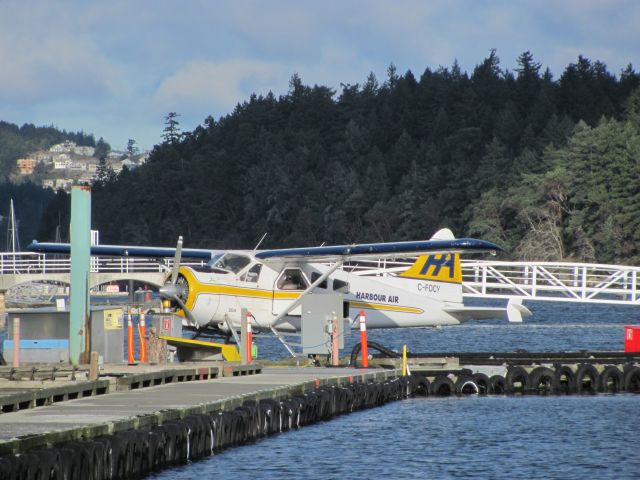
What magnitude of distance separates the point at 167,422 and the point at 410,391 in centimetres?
923

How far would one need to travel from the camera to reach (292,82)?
171m

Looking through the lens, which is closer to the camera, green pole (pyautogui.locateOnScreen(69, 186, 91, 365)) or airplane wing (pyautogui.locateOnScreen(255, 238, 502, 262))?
green pole (pyautogui.locateOnScreen(69, 186, 91, 365))

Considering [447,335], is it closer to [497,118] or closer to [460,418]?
[460,418]

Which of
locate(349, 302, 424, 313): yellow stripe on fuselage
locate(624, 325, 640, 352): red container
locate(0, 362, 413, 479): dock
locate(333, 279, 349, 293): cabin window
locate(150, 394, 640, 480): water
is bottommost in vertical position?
locate(150, 394, 640, 480): water

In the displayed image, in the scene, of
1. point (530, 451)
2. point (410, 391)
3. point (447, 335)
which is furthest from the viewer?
point (447, 335)

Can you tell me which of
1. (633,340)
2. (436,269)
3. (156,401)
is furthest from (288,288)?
(156,401)

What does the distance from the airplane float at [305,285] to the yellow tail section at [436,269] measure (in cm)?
2

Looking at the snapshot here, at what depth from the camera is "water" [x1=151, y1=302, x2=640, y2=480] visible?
16.3m

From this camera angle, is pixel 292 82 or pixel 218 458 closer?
pixel 218 458

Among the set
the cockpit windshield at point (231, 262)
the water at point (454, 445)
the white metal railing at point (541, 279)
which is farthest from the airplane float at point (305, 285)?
the white metal railing at point (541, 279)

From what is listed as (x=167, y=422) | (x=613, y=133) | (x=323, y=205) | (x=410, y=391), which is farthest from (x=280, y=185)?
(x=167, y=422)

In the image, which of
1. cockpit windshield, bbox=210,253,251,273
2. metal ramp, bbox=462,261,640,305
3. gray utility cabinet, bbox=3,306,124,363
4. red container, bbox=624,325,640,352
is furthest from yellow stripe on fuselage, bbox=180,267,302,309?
metal ramp, bbox=462,261,640,305

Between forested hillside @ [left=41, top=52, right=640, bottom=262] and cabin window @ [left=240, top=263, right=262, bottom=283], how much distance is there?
190 ft

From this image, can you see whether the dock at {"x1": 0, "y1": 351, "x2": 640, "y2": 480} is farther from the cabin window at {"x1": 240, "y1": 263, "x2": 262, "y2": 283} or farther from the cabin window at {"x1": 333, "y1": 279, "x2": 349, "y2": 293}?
the cabin window at {"x1": 240, "y1": 263, "x2": 262, "y2": 283}
